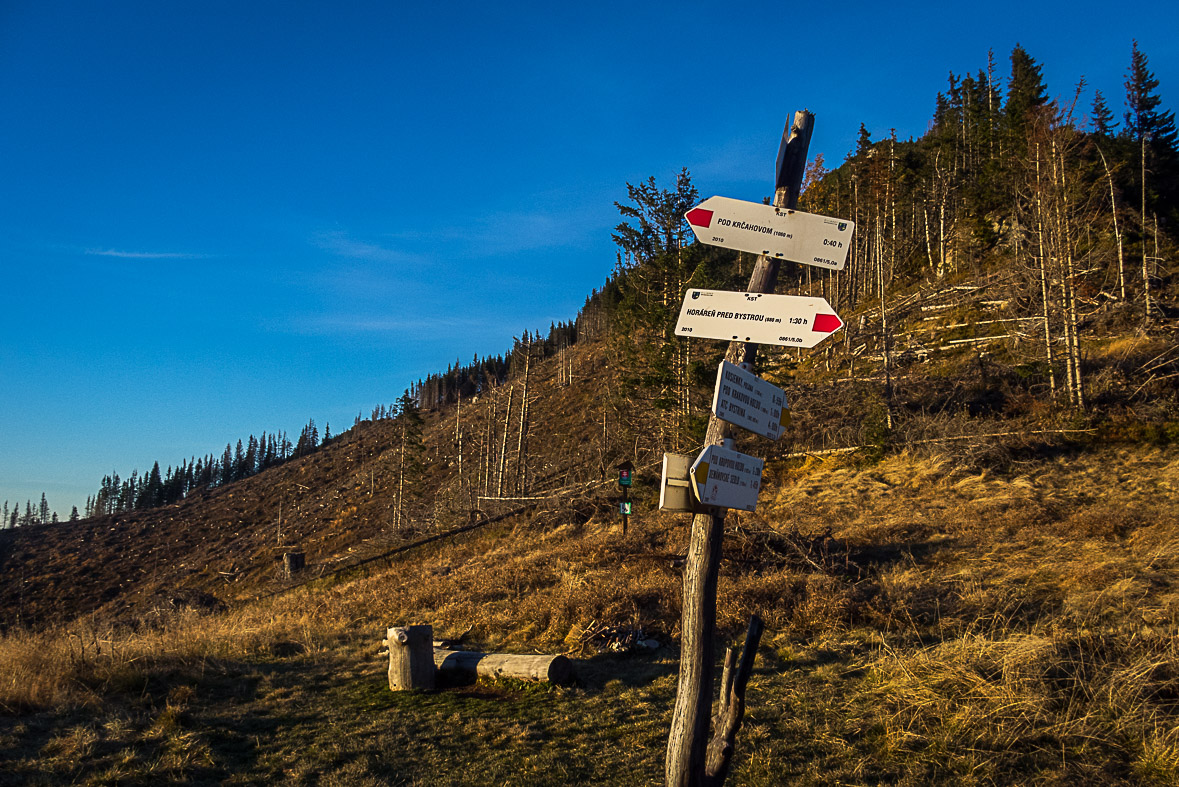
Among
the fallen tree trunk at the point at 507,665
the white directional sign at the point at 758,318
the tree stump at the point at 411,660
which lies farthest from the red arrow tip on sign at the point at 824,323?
the tree stump at the point at 411,660

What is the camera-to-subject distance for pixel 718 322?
354 centimetres

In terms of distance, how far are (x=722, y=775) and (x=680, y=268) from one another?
62.8 ft

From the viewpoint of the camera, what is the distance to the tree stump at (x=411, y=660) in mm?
8094

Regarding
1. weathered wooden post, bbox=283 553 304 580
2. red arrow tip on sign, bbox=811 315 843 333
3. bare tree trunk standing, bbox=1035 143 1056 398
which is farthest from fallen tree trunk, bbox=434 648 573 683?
weathered wooden post, bbox=283 553 304 580

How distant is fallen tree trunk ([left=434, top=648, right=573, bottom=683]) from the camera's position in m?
7.82

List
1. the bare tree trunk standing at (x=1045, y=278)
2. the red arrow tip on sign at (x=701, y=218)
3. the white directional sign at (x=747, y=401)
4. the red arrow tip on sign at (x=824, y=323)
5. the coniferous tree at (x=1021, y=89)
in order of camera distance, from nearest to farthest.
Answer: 1. the white directional sign at (x=747, y=401)
2. the red arrow tip on sign at (x=824, y=323)
3. the red arrow tip on sign at (x=701, y=218)
4. the bare tree trunk standing at (x=1045, y=278)
5. the coniferous tree at (x=1021, y=89)

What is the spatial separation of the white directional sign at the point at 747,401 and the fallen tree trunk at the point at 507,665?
5487 mm

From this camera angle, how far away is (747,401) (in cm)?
334

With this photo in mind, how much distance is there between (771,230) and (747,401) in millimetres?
1061

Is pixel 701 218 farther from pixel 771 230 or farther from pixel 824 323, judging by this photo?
pixel 824 323

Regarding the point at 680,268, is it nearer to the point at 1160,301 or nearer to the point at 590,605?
the point at 590,605

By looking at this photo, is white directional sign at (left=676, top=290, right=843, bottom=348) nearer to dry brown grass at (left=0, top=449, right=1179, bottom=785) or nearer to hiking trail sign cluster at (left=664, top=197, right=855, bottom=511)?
hiking trail sign cluster at (left=664, top=197, right=855, bottom=511)

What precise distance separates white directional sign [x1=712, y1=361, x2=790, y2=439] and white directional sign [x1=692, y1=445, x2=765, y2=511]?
0.59 ft

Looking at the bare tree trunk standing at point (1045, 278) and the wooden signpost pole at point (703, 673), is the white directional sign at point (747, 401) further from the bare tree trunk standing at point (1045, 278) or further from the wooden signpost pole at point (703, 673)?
the bare tree trunk standing at point (1045, 278)
